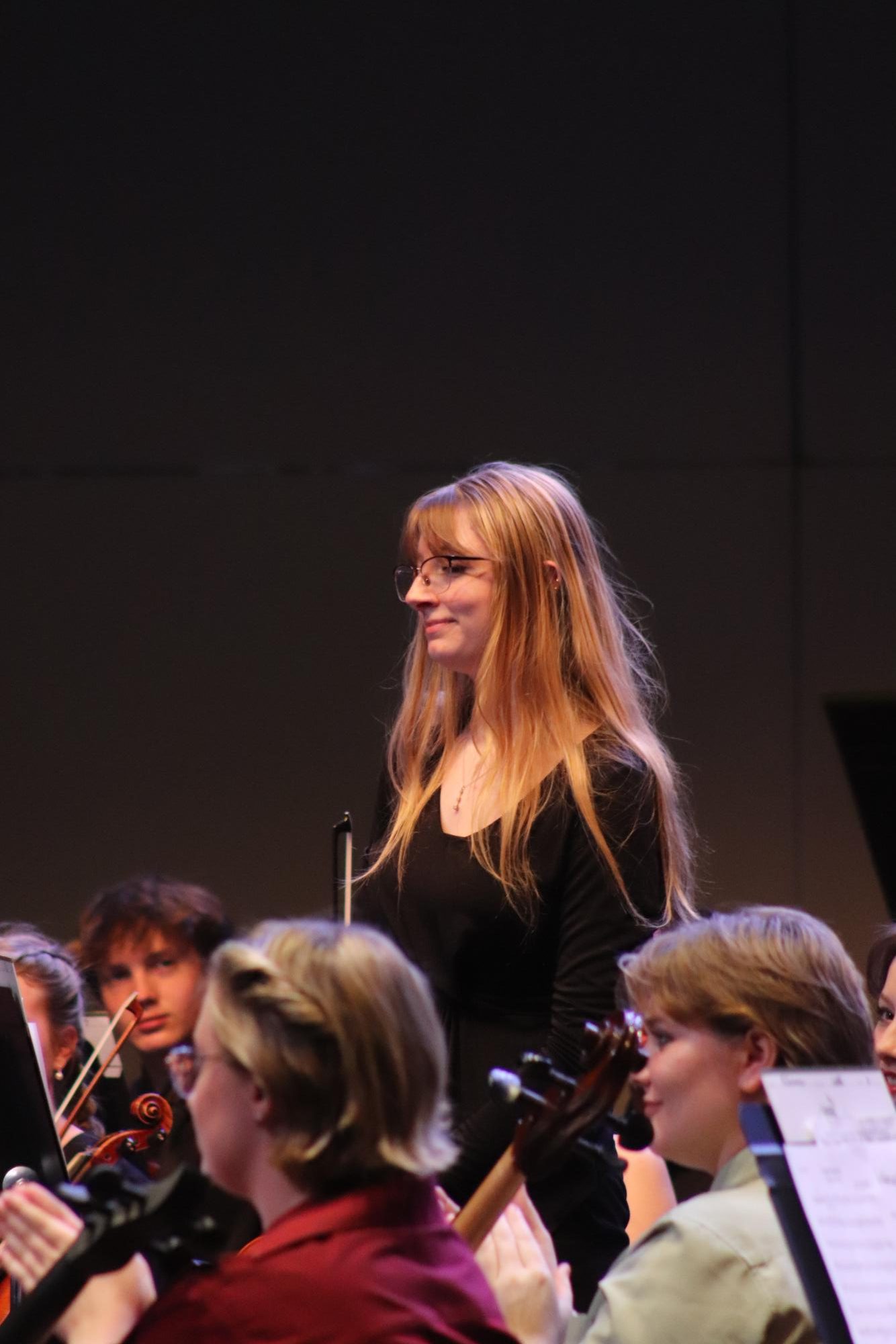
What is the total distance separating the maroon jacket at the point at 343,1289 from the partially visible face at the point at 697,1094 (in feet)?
1.38

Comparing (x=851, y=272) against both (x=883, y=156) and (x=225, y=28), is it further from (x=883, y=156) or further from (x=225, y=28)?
(x=225, y=28)

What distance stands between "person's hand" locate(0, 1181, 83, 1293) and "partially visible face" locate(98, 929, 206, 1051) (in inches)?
86.2

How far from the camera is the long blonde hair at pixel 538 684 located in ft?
6.46

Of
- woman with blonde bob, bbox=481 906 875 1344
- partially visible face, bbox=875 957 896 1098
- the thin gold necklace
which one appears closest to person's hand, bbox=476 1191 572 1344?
woman with blonde bob, bbox=481 906 875 1344

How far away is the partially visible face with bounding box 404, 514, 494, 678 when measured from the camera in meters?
2.04

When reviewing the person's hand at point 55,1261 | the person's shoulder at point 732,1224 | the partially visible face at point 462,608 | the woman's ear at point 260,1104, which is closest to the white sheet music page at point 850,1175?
the person's shoulder at point 732,1224

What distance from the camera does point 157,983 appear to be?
3.40m

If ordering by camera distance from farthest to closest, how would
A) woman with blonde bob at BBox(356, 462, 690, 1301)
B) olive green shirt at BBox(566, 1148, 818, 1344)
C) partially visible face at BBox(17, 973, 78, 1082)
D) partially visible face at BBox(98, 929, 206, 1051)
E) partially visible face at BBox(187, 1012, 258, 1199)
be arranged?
partially visible face at BBox(98, 929, 206, 1051), partially visible face at BBox(17, 973, 78, 1082), woman with blonde bob at BBox(356, 462, 690, 1301), olive green shirt at BBox(566, 1148, 818, 1344), partially visible face at BBox(187, 1012, 258, 1199)

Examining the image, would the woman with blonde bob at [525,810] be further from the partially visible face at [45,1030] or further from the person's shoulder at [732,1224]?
the partially visible face at [45,1030]

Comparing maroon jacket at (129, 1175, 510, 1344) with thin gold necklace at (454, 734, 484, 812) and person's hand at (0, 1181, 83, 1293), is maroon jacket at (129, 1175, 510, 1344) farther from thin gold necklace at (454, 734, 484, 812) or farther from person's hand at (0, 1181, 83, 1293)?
thin gold necklace at (454, 734, 484, 812)

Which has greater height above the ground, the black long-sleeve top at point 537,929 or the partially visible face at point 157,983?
the black long-sleeve top at point 537,929

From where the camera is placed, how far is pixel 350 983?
45.6 inches

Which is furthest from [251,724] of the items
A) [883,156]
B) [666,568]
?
[883,156]

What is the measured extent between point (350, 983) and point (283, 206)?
321cm
